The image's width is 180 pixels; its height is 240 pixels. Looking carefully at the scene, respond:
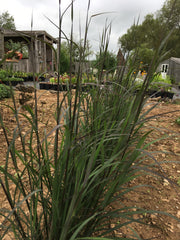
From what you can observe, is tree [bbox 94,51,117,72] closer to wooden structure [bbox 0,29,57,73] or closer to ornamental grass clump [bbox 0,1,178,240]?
ornamental grass clump [bbox 0,1,178,240]

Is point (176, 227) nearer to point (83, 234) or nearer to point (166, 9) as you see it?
point (83, 234)

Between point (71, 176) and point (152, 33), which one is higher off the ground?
point (152, 33)

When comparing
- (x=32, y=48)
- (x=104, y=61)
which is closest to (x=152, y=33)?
(x=104, y=61)

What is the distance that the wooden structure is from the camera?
46 centimetres

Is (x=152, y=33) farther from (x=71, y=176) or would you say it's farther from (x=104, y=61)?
(x=71, y=176)

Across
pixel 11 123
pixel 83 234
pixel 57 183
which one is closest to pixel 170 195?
pixel 83 234

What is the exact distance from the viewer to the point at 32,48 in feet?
1.63

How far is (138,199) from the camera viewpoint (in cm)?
126

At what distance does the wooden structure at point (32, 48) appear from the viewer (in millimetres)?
461

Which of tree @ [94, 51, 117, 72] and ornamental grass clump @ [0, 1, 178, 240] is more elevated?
tree @ [94, 51, 117, 72]

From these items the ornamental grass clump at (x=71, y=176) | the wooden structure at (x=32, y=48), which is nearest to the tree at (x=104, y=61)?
the ornamental grass clump at (x=71, y=176)

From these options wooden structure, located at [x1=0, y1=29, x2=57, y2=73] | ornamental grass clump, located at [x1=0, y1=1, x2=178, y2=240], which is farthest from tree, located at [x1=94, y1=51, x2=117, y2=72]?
wooden structure, located at [x1=0, y1=29, x2=57, y2=73]

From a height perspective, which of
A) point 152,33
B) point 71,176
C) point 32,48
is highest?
point 152,33

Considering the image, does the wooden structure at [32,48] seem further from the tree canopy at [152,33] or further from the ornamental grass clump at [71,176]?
the tree canopy at [152,33]
